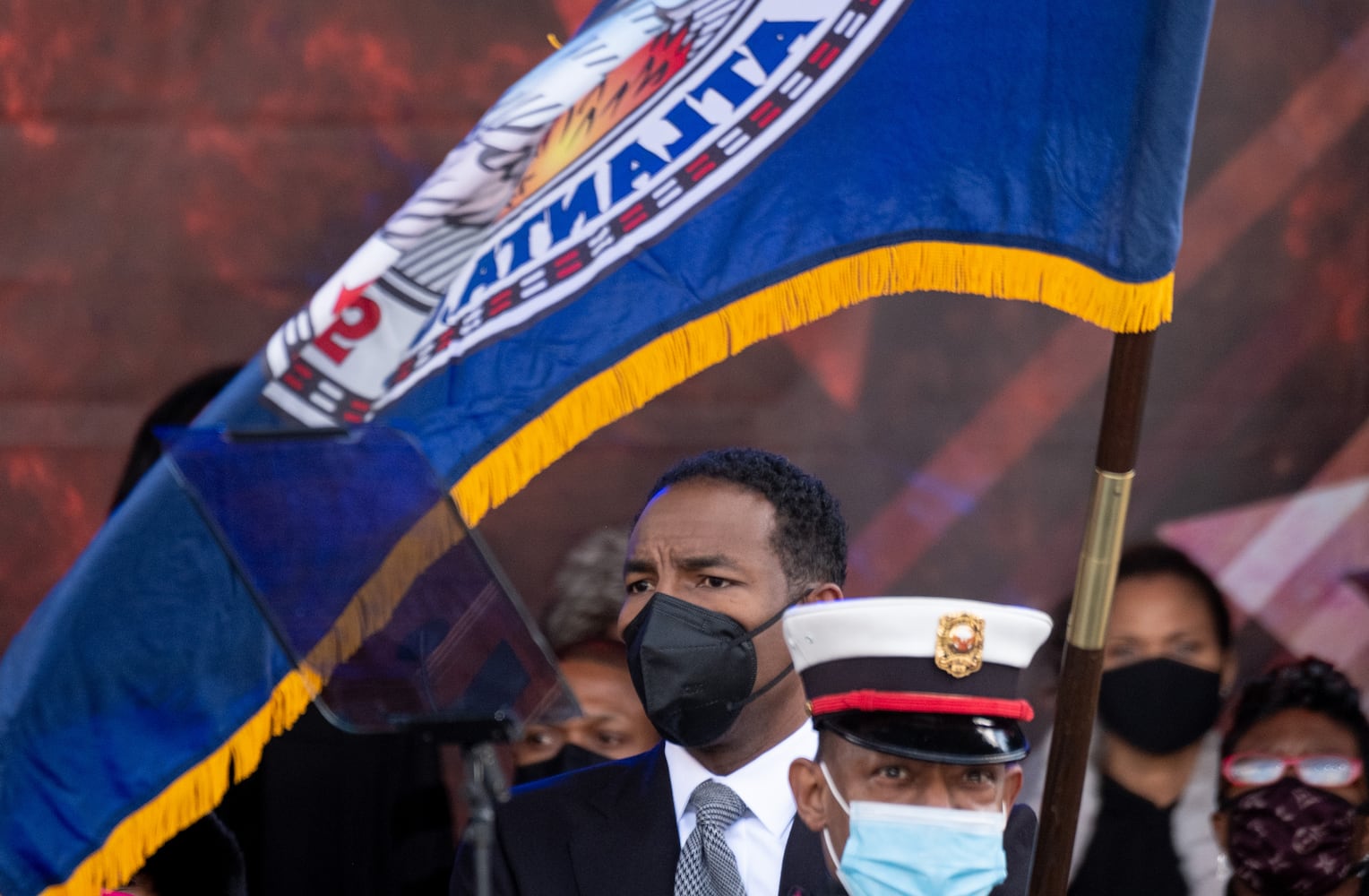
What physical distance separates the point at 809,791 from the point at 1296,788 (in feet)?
5.72

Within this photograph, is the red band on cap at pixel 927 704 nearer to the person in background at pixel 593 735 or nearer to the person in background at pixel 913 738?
the person in background at pixel 913 738

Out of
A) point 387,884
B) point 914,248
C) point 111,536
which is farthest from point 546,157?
point 387,884

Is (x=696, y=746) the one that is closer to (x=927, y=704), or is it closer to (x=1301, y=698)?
(x=927, y=704)

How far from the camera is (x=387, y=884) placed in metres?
3.34

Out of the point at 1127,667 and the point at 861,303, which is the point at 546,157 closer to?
the point at 861,303

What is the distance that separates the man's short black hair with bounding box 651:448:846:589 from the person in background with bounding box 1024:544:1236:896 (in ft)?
4.47

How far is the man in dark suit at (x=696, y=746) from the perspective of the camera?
239cm

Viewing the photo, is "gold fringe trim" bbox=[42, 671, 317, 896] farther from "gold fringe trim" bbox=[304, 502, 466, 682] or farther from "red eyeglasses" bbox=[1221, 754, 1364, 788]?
"red eyeglasses" bbox=[1221, 754, 1364, 788]

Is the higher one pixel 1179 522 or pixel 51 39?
pixel 51 39

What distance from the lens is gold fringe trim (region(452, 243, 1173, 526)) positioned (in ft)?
8.61

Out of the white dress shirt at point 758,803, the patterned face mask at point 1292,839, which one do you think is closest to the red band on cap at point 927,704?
the white dress shirt at point 758,803

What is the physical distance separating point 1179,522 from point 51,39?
3224mm

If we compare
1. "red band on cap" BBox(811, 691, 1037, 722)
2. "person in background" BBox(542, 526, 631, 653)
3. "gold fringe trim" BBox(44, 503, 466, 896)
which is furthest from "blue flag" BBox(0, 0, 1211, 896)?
"person in background" BBox(542, 526, 631, 653)

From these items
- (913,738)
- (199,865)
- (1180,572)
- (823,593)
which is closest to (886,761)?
(913,738)
